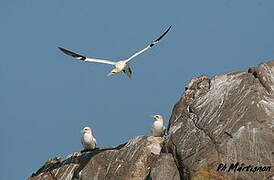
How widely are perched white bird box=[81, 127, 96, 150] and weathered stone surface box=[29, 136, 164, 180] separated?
0.99 m

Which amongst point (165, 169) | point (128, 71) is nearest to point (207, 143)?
point (165, 169)

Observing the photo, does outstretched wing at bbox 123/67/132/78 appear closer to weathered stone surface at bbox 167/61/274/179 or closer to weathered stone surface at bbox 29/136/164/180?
weathered stone surface at bbox 29/136/164/180

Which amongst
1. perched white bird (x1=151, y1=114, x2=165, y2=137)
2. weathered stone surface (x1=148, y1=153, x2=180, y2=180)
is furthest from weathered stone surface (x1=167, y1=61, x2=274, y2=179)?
perched white bird (x1=151, y1=114, x2=165, y2=137)

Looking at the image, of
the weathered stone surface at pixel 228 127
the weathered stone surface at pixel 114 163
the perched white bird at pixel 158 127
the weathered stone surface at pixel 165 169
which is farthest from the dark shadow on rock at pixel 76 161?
the weathered stone surface at pixel 165 169

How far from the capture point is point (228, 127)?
25484 mm

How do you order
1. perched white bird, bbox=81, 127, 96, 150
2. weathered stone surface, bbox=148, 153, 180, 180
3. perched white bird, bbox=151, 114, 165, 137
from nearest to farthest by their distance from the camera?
weathered stone surface, bbox=148, 153, 180, 180, perched white bird, bbox=151, 114, 165, 137, perched white bird, bbox=81, 127, 96, 150

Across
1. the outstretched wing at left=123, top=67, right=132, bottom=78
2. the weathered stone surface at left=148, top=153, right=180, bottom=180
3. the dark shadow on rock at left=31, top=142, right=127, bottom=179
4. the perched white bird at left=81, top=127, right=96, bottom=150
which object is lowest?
the weathered stone surface at left=148, top=153, right=180, bottom=180

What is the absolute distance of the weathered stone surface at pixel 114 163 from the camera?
2783 cm

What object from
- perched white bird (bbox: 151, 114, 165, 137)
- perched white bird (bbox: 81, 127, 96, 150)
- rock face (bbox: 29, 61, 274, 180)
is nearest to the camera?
rock face (bbox: 29, 61, 274, 180)

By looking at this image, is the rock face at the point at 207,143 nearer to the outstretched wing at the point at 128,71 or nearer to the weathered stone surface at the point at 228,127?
the weathered stone surface at the point at 228,127

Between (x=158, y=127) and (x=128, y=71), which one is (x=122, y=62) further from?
(x=158, y=127)

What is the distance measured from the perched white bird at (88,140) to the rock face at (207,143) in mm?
1210

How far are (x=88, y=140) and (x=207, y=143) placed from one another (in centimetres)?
816

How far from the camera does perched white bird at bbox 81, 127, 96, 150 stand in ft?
106
